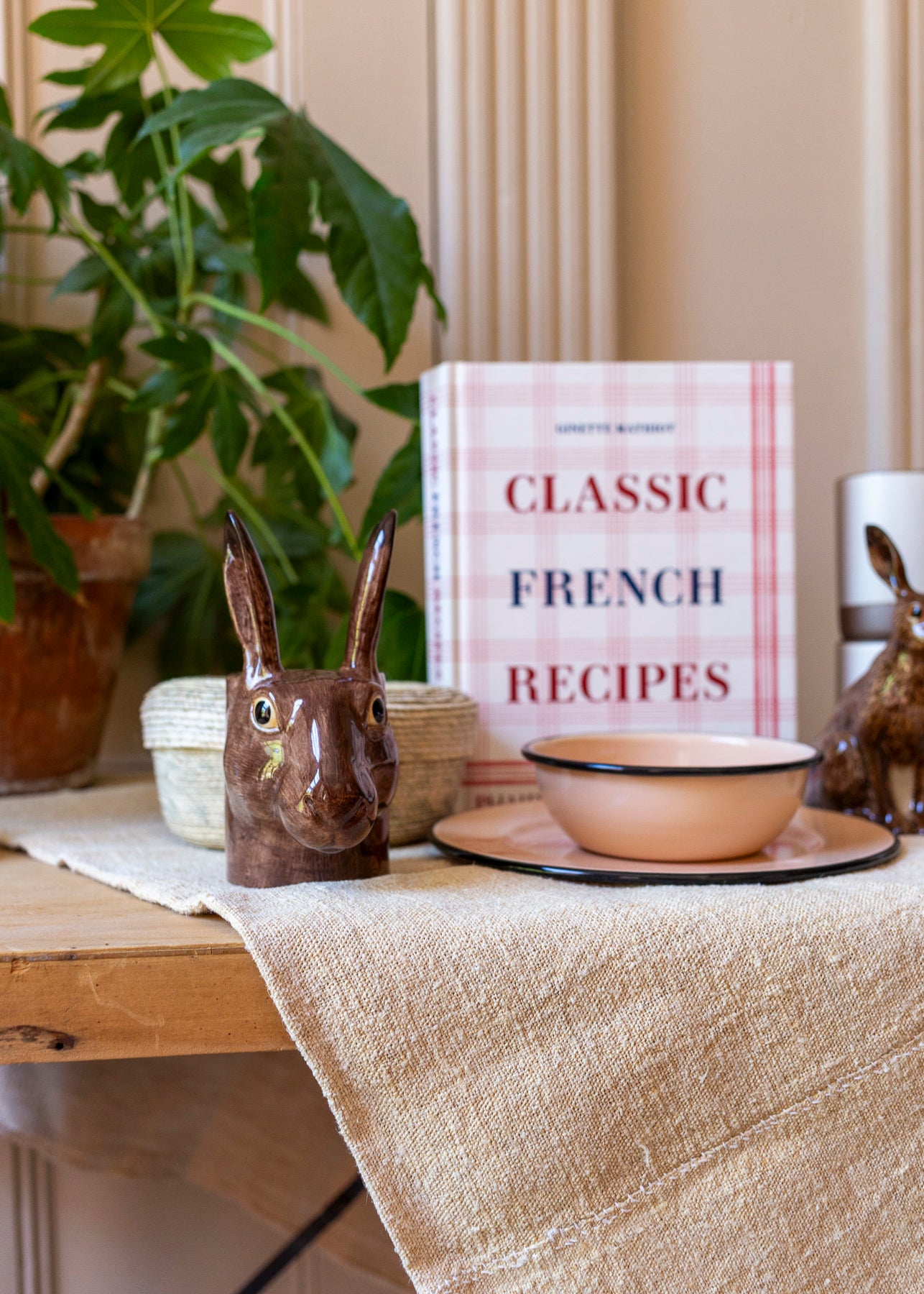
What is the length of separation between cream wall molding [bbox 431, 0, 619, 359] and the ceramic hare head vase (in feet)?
1.65

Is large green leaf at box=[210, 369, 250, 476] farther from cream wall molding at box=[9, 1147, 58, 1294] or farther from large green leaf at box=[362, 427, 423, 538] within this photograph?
cream wall molding at box=[9, 1147, 58, 1294]

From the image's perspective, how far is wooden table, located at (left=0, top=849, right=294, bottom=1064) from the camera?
39 cm

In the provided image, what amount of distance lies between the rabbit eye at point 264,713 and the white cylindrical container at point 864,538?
0.46m

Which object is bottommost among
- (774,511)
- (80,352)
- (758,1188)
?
(758,1188)

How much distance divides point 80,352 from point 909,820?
2.32ft

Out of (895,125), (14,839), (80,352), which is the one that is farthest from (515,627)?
(895,125)

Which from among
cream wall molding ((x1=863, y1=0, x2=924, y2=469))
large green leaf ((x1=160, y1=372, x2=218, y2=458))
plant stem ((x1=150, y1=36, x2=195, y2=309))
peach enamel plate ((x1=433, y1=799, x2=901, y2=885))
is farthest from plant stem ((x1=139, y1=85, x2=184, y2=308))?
cream wall molding ((x1=863, y1=0, x2=924, y2=469))

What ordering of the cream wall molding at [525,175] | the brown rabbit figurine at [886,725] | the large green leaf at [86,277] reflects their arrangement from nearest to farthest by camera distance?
Answer: 1. the brown rabbit figurine at [886,725]
2. the large green leaf at [86,277]
3. the cream wall molding at [525,175]

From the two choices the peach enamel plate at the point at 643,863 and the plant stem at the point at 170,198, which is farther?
the plant stem at the point at 170,198

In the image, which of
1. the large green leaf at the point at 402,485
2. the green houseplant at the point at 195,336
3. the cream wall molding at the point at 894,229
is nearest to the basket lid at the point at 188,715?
the green houseplant at the point at 195,336

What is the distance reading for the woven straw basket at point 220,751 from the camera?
554mm

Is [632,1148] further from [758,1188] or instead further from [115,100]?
[115,100]

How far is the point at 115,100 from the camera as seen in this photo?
30.9 inches

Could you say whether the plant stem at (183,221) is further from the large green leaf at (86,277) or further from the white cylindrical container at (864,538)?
the white cylindrical container at (864,538)
